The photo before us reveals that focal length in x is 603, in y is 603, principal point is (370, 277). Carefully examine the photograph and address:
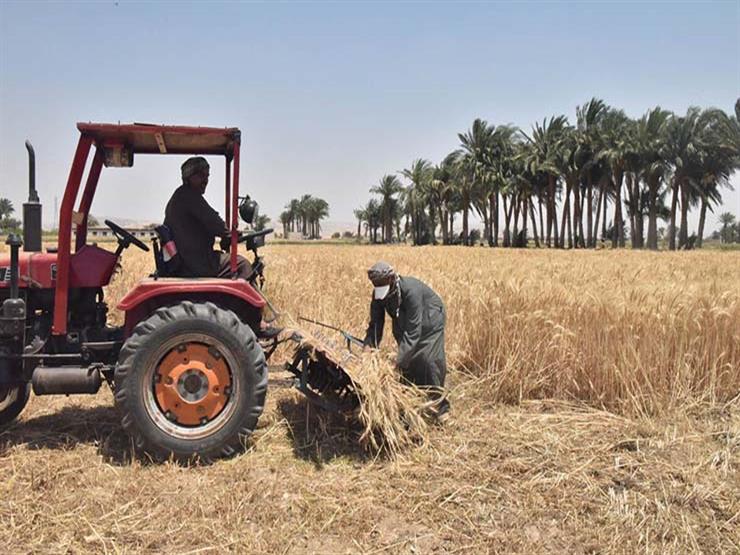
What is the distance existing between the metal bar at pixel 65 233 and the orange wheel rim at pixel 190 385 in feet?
2.68

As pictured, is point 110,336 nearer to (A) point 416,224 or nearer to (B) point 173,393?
(B) point 173,393

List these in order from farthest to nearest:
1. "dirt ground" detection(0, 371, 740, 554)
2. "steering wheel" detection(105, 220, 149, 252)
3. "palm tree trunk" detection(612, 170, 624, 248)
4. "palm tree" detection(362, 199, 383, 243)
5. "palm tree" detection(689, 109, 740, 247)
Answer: "palm tree" detection(362, 199, 383, 243), "palm tree trunk" detection(612, 170, 624, 248), "palm tree" detection(689, 109, 740, 247), "steering wheel" detection(105, 220, 149, 252), "dirt ground" detection(0, 371, 740, 554)

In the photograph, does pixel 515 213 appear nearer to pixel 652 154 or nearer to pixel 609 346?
pixel 652 154

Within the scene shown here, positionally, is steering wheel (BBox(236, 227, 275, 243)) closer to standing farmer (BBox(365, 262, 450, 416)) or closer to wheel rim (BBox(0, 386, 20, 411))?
standing farmer (BBox(365, 262, 450, 416))

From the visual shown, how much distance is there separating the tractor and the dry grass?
0.98 feet

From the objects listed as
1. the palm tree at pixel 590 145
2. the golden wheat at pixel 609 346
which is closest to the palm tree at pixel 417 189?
the palm tree at pixel 590 145

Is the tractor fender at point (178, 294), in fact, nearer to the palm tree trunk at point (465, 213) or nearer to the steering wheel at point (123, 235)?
the steering wheel at point (123, 235)

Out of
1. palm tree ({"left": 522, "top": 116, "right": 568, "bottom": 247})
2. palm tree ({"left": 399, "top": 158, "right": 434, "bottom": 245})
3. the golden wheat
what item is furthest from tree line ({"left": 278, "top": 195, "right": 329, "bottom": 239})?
the golden wheat

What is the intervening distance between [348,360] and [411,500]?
1.13m

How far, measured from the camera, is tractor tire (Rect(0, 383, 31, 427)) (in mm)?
4742

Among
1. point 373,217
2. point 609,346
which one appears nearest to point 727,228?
point 373,217

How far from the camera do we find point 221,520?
3.27m

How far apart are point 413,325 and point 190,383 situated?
1.69 meters

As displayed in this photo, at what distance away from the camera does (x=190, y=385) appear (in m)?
4.16
